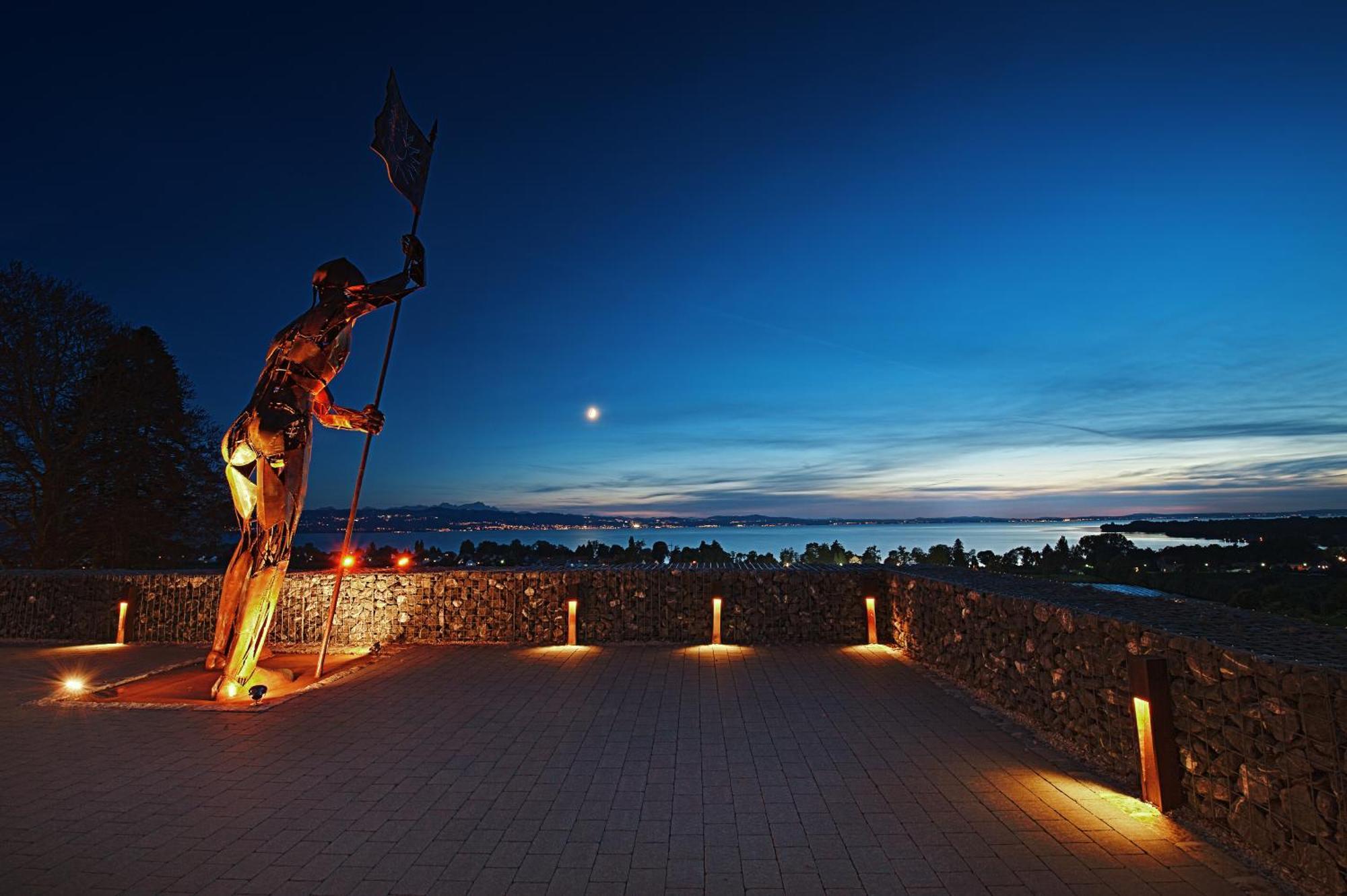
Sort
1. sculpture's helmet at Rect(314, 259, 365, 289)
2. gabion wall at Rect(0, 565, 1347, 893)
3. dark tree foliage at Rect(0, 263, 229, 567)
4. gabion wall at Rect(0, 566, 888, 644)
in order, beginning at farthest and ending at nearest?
dark tree foliage at Rect(0, 263, 229, 567)
gabion wall at Rect(0, 566, 888, 644)
sculpture's helmet at Rect(314, 259, 365, 289)
gabion wall at Rect(0, 565, 1347, 893)

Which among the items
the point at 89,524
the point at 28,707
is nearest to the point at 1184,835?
the point at 28,707

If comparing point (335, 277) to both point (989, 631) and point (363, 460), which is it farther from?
point (989, 631)

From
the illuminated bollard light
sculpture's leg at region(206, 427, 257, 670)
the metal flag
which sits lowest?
the illuminated bollard light

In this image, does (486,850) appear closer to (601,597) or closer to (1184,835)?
(1184,835)

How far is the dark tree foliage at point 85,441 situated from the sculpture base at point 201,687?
8.10 m

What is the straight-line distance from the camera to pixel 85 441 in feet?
45.9

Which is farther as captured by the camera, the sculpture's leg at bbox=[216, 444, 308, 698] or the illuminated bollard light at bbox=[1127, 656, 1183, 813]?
the sculpture's leg at bbox=[216, 444, 308, 698]

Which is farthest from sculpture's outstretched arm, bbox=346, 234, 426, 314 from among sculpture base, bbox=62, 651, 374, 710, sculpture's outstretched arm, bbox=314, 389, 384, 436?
sculpture base, bbox=62, 651, 374, 710

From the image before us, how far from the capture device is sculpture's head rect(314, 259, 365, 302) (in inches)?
282

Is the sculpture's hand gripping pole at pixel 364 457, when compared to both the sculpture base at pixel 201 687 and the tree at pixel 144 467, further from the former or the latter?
the tree at pixel 144 467

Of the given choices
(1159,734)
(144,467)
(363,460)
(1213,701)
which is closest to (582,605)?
(363,460)

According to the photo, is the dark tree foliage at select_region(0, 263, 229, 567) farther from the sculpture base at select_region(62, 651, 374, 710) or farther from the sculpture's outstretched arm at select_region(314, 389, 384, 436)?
the sculpture's outstretched arm at select_region(314, 389, 384, 436)

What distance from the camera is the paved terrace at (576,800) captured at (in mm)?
3428

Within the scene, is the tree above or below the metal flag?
below
